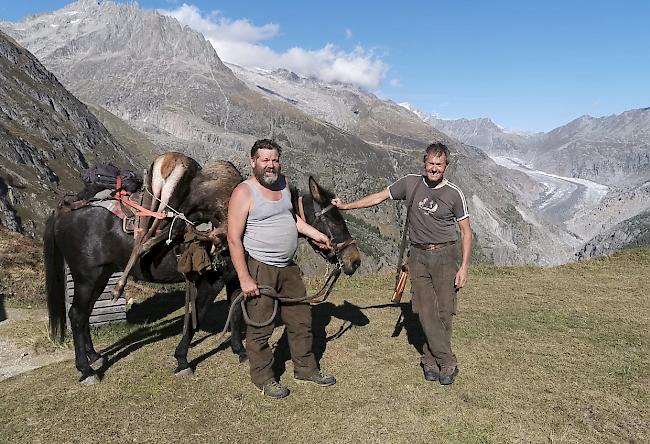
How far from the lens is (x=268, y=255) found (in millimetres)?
5719

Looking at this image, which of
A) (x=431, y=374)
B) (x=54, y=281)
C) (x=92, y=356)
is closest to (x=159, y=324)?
(x=92, y=356)

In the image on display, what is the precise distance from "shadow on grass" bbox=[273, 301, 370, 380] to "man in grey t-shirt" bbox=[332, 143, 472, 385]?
1.93m

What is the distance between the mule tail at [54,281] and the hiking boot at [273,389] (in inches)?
150

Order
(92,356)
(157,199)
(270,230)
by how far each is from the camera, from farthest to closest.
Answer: (92,356)
(157,199)
(270,230)

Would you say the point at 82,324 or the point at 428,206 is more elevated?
the point at 428,206

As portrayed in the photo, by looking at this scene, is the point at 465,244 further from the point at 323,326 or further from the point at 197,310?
the point at 197,310

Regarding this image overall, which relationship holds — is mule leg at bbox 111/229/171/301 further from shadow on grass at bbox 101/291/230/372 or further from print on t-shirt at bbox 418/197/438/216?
print on t-shirt at bbox 418/197/438/216

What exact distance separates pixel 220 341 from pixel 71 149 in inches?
4609

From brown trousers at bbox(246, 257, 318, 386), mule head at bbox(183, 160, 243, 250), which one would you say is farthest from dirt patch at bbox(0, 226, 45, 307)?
brown trousers at bbox(246, 257, 318, 386)

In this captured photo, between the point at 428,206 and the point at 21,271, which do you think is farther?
the point at 21,271

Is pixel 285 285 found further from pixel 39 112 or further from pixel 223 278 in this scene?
pixel 39 112

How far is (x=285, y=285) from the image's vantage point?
6035mm

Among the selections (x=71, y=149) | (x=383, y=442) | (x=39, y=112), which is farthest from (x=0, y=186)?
(x=383, y=442)

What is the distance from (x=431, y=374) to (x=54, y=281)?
5.96 m
